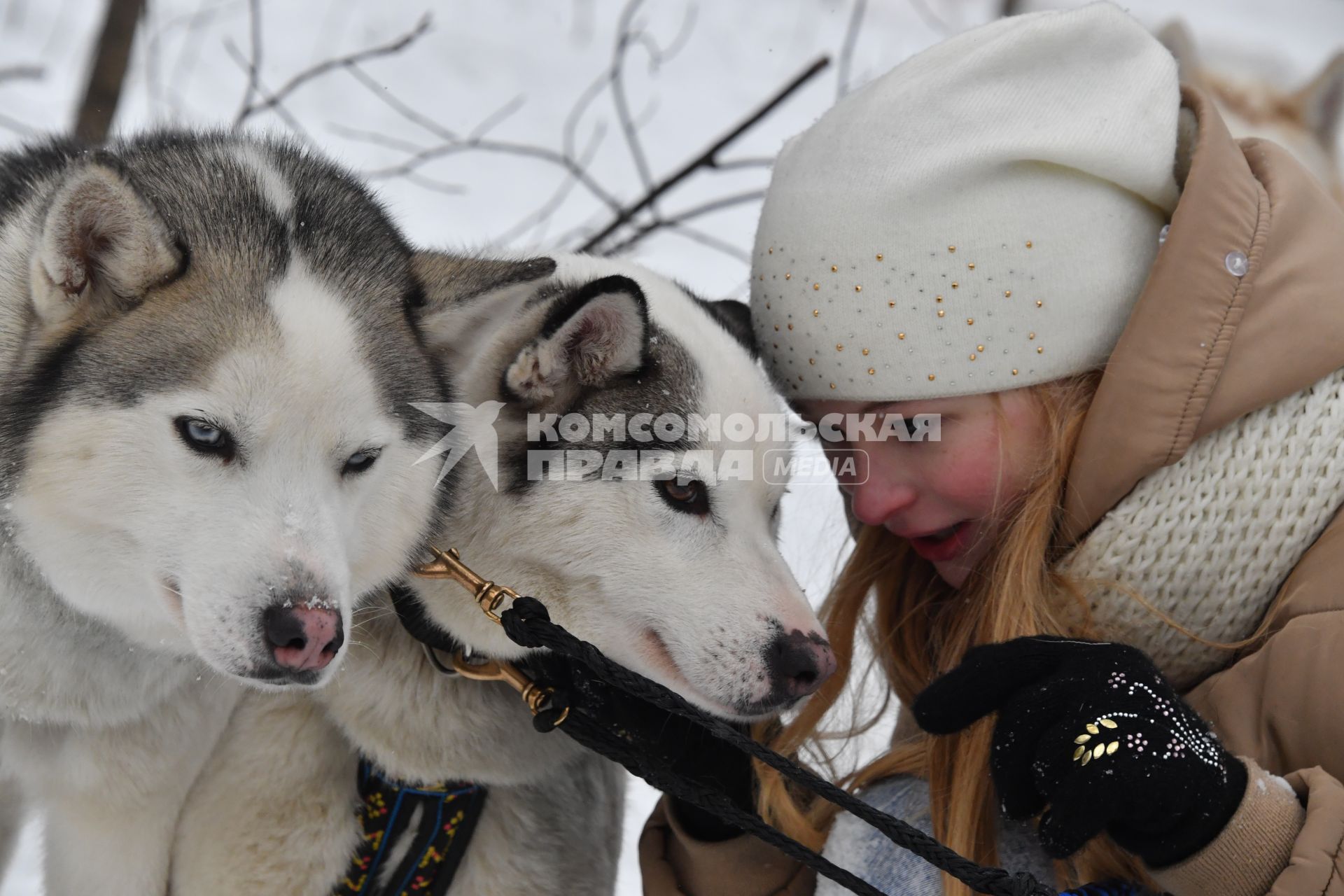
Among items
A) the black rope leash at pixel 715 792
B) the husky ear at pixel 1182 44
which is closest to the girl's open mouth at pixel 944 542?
the black rope leash at pixel 715 792

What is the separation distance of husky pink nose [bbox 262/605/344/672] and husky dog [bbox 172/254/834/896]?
0.34m

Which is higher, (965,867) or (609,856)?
(965,867)

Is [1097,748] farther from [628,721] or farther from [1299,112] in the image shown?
[1299,112]

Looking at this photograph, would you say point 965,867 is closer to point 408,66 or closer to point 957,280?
point 957,280

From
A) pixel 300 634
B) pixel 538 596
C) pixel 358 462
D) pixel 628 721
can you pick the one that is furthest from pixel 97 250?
pixel 628 721

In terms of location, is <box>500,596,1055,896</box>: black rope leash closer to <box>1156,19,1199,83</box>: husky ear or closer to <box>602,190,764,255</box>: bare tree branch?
<box>602,190,764,255</box>: bare tree branch

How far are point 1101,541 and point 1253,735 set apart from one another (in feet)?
1.07

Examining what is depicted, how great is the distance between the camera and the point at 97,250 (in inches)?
55.8

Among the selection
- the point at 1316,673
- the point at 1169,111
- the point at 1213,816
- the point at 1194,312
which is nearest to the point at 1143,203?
the point at 1169,111

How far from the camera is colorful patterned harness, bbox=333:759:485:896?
174cm

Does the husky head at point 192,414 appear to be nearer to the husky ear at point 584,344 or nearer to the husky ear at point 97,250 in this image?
the husky ear at point 97,250

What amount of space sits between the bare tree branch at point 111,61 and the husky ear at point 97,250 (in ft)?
4.63

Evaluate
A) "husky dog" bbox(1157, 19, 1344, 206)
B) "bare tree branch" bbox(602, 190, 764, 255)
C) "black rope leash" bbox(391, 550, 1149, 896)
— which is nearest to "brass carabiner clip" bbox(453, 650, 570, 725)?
"black rope leash" bbox(391, 550, 1149, 896)

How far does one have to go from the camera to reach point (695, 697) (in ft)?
5.23
